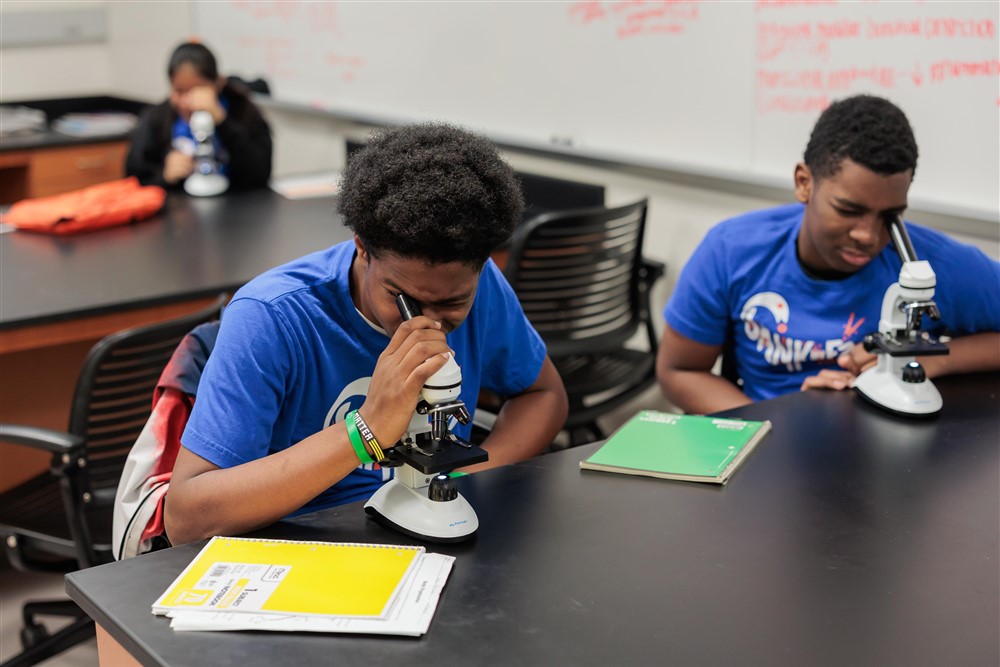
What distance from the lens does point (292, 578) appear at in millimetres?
1210

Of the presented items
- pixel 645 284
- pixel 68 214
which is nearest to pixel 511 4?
pixel 645 284

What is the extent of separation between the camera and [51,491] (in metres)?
2.34

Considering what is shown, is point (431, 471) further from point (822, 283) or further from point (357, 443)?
point (822, 283)

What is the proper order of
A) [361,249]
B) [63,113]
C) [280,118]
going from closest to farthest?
[361,249] → [280,118] → [63,113]

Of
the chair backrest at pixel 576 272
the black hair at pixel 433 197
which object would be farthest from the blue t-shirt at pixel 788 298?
the black hair at pixel 433 197

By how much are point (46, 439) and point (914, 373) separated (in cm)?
148

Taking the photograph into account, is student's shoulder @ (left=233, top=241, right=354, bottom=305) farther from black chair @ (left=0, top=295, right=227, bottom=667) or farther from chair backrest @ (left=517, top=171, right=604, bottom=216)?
chair backrest @ (left=517, top=171, right=604, bottom=216)

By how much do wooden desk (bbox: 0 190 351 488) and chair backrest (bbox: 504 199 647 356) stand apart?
578 millimetres

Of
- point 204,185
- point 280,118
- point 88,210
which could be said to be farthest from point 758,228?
point 280,118

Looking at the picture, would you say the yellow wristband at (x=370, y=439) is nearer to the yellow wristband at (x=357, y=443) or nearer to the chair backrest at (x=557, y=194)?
the yellow wristband at (x=357, y=443)

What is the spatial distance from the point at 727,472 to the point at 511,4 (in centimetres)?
236

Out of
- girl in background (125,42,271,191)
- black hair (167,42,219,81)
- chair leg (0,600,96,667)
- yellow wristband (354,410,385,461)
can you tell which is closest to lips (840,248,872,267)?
yellow wristband (354,410,385,461)

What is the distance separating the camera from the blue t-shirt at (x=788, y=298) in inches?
77.7

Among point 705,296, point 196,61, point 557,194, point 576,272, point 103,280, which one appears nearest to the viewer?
point 705,296
